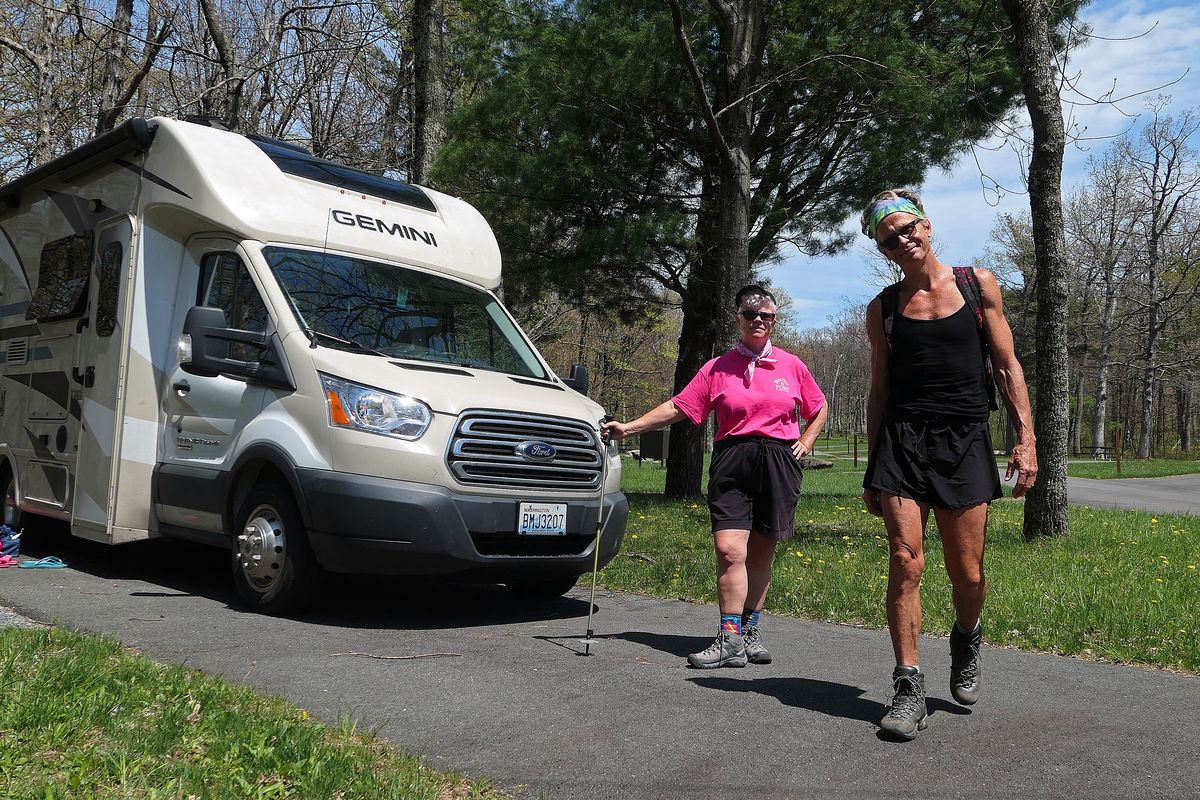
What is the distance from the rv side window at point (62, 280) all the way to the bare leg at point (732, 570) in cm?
530

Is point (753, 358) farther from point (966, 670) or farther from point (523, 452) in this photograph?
point (966, 670)

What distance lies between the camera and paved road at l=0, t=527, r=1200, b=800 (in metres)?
3.31

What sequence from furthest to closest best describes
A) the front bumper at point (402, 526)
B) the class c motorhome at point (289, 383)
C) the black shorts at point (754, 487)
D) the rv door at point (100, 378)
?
the rv door at point (100, 378)
the class c motorhome at point (289, 383)
the front bumper at point (402, 526)
the black shorts at point (754, 487)

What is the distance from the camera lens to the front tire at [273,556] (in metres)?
5.74

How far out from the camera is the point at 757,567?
5.16 metres

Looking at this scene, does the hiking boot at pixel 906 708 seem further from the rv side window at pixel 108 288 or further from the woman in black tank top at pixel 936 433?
the rv side window at pixel 108 288

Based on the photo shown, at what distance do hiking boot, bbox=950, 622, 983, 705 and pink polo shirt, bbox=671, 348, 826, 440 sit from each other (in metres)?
1.38

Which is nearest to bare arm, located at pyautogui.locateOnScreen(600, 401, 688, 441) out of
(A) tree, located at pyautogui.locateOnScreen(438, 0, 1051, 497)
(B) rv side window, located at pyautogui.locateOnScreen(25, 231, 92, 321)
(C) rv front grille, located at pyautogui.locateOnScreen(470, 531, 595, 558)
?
(C) rv front grille, located at pyautogui.locateOnScreen(470, 531, 595, 558)

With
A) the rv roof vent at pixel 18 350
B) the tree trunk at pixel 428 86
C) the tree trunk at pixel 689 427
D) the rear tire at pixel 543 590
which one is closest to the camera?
the rear tire at pixel 543 590

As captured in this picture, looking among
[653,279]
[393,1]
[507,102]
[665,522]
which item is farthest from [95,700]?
[393,1]

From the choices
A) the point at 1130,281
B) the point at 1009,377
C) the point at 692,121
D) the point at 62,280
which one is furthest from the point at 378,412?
the point at 1130,281

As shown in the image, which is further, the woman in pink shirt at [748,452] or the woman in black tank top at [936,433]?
the woman in pink shirt at [748,452]

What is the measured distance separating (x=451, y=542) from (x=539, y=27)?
9.06m

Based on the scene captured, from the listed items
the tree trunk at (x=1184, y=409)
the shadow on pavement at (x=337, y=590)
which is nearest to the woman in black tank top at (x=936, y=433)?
the shadow on pavement at (x=337, y=590)
